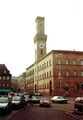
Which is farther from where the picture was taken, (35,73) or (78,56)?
(35,73)

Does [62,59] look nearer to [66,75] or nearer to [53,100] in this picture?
[66,75]

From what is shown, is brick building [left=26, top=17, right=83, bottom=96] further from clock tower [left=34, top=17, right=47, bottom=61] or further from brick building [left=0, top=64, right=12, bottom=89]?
brick building [left=0, top=64, right=12, bottom=89]

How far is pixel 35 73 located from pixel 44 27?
20.1 meters

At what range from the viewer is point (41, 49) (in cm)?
12912

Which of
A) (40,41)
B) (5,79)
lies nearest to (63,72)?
(40,41)

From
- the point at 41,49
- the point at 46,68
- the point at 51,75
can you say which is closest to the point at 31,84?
the point at 41,49

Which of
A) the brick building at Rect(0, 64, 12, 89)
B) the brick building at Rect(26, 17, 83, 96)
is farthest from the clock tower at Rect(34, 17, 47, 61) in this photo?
the brick building at Rect(26, 17, 83, 96)

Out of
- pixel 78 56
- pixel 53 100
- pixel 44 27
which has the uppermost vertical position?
pixel 44 27

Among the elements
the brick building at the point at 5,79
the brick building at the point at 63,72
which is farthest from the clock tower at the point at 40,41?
the brick building at the point at 63,72

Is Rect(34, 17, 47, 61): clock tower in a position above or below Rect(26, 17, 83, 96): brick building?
above

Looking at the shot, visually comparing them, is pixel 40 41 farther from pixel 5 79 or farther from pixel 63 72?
pixel 63 72

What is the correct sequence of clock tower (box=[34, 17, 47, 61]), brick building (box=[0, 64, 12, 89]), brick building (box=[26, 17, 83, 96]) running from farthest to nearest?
brick building (box=[0, 64, 12, 89]) → clock tower (box=[34, 17, 47, 61]) → brick building (box=[26, 17, 83, 96])

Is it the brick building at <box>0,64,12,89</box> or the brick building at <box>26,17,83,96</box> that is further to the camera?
the brick building at <box>0,64,12,89</box>

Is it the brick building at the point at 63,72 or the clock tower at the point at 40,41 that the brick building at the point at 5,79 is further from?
the brick building at the point at 63,72
